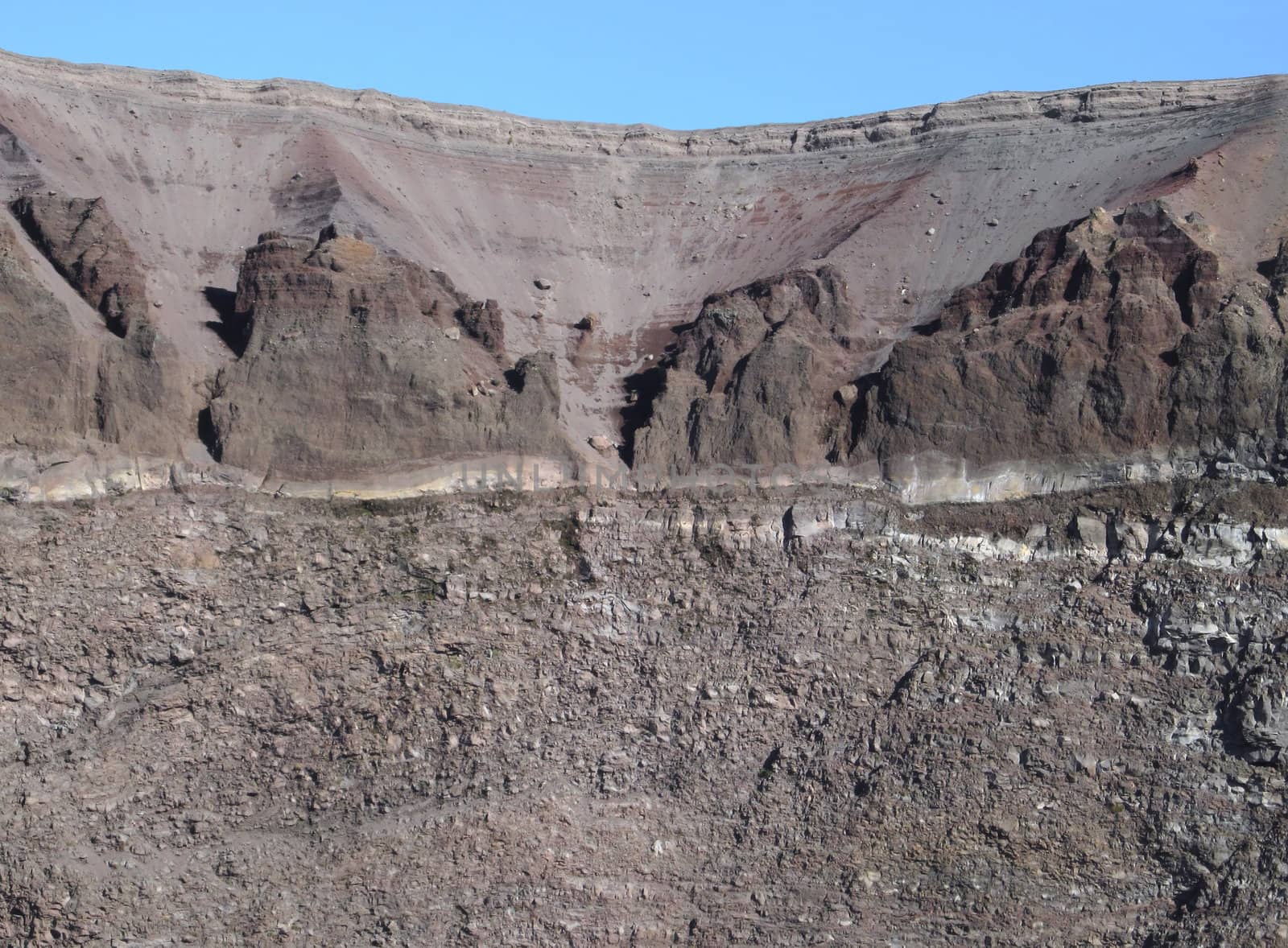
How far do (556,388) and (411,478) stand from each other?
4.11 m

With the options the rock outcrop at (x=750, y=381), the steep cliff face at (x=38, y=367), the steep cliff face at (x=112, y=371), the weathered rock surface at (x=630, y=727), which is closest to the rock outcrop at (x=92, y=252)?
the steep cliff face at (x=112, y=371)

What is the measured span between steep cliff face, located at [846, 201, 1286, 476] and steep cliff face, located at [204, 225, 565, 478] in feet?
25.2

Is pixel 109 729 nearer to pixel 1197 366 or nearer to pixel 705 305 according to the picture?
pixel 705 305

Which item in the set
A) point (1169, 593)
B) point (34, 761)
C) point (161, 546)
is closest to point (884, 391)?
point (1169, 593)

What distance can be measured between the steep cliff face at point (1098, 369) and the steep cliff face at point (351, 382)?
7668 mm

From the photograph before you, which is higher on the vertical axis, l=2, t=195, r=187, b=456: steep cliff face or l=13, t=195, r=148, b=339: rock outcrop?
l=13, t=195, r=148, b=339: rock outcrop

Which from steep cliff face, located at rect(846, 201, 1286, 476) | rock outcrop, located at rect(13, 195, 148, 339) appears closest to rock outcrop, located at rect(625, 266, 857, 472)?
steep cliff face, located at rect(846, 201, 1286, 476)

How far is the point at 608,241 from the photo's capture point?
201ft

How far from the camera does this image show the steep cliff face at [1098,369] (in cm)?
4784

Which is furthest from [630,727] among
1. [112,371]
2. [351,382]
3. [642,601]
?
[112,371]

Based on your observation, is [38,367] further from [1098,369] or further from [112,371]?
[1098,369]

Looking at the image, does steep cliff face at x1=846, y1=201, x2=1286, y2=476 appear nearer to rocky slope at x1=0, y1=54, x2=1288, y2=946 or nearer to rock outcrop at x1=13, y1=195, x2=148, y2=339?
rocky slope at x1=0, y1=54, x2=1288, y2=946

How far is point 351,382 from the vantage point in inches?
1908

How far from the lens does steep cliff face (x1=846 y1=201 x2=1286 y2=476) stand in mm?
47844
